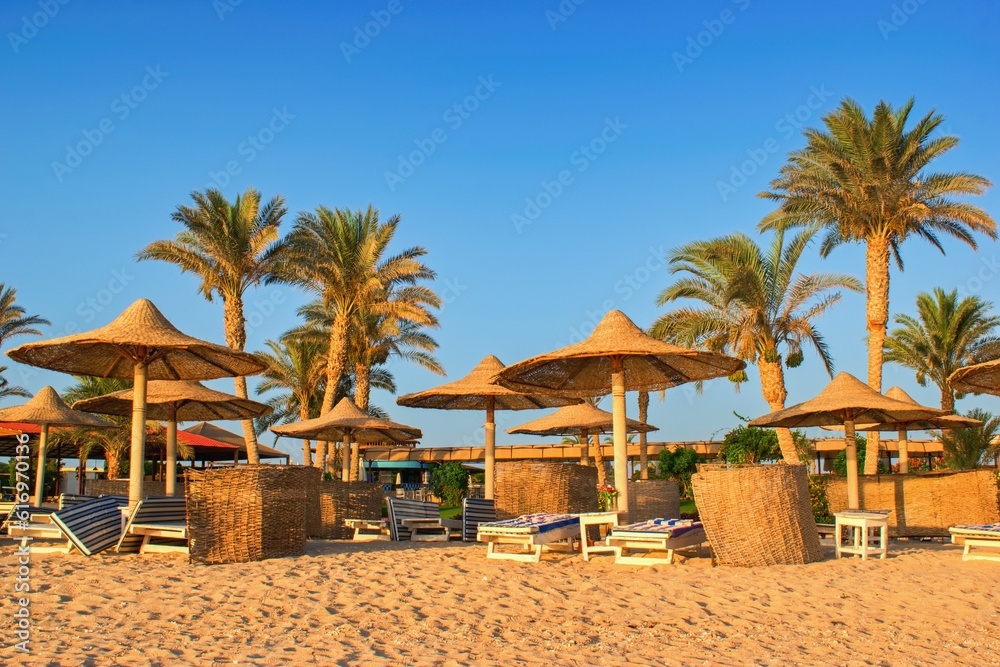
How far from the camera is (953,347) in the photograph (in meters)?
26.2

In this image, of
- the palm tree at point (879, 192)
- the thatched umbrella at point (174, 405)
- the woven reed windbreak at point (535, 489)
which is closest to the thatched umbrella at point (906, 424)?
the palm tree at point (879, 192)

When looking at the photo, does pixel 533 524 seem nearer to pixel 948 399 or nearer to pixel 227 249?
pixel 227 249

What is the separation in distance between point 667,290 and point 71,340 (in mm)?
15531

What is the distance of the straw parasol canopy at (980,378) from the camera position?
36.3 ft

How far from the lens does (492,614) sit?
20.4 ft

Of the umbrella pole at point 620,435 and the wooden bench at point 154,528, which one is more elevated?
the umbrella pole at point 620,435

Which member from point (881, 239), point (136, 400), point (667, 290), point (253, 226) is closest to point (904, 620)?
point (136, 400)

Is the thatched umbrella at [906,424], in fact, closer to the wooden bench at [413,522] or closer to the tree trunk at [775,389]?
the tree trunk at [775,389]

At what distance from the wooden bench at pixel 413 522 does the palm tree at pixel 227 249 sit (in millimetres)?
10055

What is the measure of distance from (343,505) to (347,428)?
3.12m

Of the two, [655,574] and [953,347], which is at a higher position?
[953,347]

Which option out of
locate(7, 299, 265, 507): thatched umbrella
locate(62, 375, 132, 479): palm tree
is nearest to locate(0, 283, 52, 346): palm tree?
locate(62, 375, 132, 479): palm tree

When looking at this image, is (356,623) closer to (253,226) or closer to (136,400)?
(136,400)

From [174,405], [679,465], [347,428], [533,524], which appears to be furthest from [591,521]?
[679,465]
